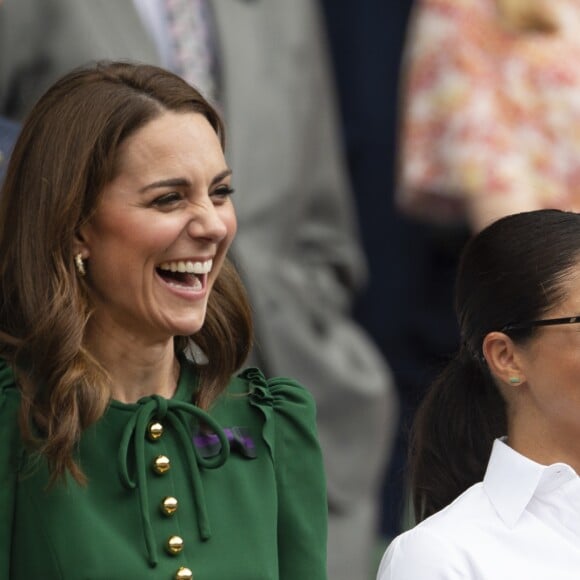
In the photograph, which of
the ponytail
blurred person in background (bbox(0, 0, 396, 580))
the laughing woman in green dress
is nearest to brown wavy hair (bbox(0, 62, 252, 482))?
the laughing woman in green dress

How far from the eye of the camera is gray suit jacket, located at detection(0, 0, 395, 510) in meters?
5.73

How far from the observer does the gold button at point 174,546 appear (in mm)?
3527

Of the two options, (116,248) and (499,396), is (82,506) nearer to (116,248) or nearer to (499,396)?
(116,248)

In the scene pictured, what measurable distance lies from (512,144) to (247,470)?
2756mm

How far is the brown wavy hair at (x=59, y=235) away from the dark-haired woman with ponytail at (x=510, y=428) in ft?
1.56

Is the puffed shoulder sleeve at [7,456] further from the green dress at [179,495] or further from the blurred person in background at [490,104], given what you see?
the blurred person in background at [490,104]

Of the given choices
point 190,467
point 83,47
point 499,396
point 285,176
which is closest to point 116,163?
point 190,467

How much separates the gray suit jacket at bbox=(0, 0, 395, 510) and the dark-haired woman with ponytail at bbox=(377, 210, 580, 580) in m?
1.72

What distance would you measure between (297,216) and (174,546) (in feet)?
8.73

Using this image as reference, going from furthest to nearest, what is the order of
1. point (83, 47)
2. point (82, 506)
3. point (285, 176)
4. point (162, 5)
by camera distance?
1. point (285, 176)
2. point (162, 5)
3. point (83, 47)
4. point (82, 506)

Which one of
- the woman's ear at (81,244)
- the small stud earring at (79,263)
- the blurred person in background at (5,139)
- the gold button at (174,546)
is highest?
the blurred person in background at (5,139)

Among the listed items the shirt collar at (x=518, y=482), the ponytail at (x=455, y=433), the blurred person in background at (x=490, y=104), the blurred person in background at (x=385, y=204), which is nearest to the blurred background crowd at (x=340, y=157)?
the blurred person in background at (x=490, y=104)

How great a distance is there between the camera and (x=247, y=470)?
365cm

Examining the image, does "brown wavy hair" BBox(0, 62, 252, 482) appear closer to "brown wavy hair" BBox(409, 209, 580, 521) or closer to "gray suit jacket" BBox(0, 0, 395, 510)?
"brown wavy hair" BBox(409, 209, 580, 521)
